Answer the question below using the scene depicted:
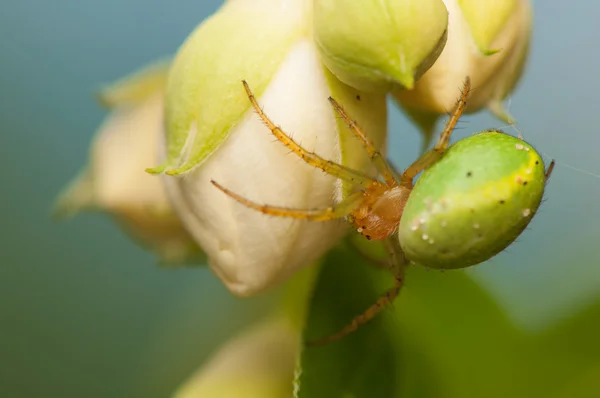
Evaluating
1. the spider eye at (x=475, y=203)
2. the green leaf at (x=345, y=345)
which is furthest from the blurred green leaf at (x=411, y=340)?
the spider eye at (x=475, y=203)

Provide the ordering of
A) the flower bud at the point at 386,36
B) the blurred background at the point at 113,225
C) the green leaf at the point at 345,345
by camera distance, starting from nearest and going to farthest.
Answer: the flower bud at the point at 386,36 < the green leaf at the point at 345,345 < the blurred background at the point at 113,225

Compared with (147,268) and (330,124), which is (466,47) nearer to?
(330,124)

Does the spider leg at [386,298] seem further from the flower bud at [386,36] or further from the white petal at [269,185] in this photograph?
the flower bud at [386,36]

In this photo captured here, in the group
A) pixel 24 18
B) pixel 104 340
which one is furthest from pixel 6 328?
pixel 24 18

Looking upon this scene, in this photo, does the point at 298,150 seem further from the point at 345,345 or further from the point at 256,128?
the point at 345,345

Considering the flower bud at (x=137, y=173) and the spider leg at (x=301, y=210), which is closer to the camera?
the spider leg at (x=301, y=210)

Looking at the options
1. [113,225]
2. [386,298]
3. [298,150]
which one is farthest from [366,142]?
[113,225]
